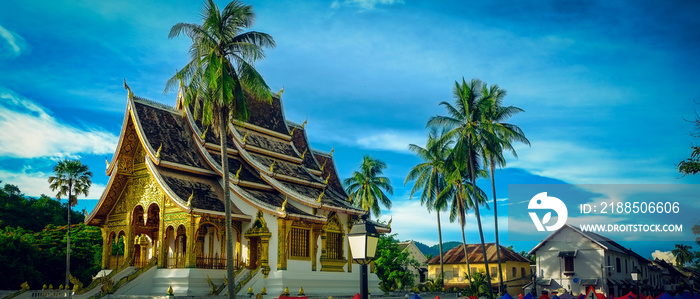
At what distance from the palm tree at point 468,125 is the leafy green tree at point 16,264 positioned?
927 inches

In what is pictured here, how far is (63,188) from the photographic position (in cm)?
4438

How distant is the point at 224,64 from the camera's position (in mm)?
21250

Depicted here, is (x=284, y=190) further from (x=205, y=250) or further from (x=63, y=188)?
(x=63, y=188)

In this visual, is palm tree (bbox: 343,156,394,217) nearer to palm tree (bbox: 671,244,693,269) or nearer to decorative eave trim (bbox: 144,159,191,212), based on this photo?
decorative eave trim (bbox: 144,159,191,212)

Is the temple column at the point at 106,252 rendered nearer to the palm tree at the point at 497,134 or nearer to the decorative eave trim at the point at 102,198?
the decorative eave trim at the point at 102,198

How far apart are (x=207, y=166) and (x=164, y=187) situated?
2978mm

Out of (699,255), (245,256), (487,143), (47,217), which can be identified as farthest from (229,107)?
(699,255)

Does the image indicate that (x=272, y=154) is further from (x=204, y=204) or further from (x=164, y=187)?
(x=164, y=187)

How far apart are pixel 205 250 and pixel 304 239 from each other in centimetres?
417

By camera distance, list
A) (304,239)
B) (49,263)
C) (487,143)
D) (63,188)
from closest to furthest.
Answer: (304,239)
(487,143)
(49,263)
(63,188)

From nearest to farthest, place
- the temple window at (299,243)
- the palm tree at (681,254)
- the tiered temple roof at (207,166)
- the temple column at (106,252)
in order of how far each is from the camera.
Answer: the tiered temple roof at (207,166)
the temple window at (299,243)
the temple column at (106,252)
the palm tree at (681,254)

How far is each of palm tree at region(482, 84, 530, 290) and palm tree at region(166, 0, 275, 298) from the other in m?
17.2

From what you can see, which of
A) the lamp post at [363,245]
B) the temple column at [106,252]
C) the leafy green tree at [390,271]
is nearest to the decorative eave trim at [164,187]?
the temple column at [106,252]

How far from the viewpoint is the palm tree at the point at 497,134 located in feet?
116
